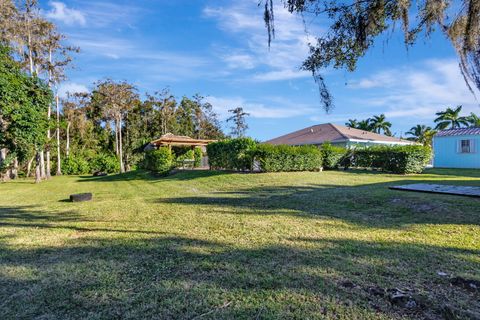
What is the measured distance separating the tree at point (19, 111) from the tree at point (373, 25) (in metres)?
15.9

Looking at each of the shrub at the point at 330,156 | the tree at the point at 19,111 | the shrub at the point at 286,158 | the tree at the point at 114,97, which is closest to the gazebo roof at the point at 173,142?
the tree at the point at 19,111

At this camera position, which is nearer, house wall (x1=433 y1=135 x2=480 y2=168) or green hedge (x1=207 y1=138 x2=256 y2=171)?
green hedge (x1=207 y1=138 x2=256 y2=171)

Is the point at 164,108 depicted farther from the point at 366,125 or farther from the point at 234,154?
the point at 366,125

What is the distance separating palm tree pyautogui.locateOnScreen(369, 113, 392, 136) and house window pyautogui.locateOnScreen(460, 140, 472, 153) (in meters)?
24.0

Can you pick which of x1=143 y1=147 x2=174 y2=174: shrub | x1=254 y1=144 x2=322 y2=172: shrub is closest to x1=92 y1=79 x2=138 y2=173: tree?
x1=143 y1=147 x2=174 y2=174: shrub

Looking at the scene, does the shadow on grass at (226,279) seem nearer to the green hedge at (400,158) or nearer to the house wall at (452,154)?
the green hedge at (400,158)

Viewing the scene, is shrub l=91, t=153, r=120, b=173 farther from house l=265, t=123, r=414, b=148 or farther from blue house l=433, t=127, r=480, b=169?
blue house l=433, t=127, r=480, b=169

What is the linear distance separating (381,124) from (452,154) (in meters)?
23.8

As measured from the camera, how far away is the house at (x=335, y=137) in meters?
22.4

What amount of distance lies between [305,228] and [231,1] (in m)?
4.10

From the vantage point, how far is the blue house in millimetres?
20359

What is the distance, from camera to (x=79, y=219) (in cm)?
645

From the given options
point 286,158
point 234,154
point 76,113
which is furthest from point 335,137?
point 76,113

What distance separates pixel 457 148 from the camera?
70.0 ft
